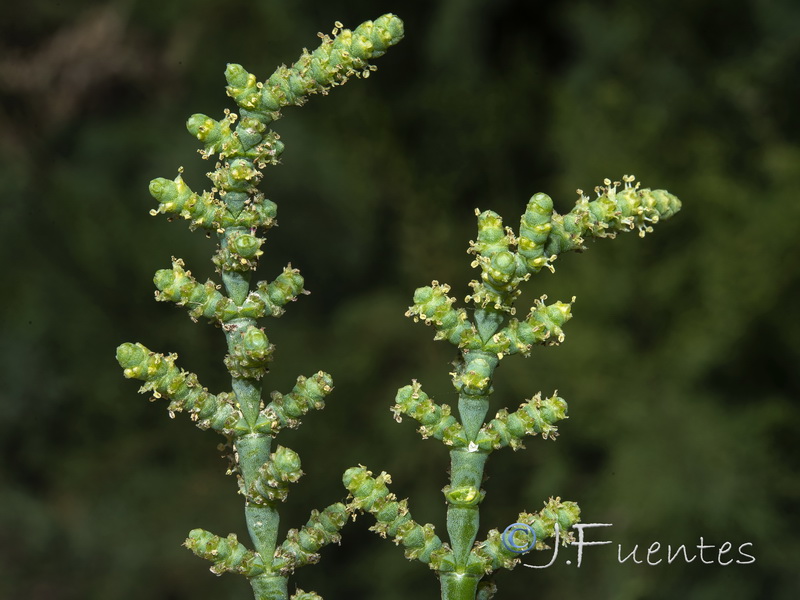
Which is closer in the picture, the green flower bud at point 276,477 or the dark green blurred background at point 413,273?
the green flower bud at point 276,477

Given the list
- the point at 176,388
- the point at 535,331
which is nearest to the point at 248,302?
the point at 176,388

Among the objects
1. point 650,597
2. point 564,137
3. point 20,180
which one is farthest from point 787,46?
point 20,180

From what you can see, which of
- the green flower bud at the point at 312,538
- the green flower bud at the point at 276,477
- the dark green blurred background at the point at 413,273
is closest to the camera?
the green flower bud at the point at 276,477

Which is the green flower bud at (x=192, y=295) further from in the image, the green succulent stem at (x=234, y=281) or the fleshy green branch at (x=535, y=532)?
the fleshy green branch at (x=535, y=532)

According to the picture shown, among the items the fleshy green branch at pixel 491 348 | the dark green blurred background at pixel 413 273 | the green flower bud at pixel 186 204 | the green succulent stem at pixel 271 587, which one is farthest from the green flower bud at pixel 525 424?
the dark green blurred background at pixel 413 273

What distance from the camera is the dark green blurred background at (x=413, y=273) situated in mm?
3457

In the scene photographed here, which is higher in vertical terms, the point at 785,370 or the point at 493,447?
the point at 785,370

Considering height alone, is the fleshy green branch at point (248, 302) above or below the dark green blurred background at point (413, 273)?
below

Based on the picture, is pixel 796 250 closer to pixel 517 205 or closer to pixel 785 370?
pixel 785 370

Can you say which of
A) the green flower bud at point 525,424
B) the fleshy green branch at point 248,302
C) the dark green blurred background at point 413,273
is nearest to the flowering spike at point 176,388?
the fleshy green branch at point 248,302

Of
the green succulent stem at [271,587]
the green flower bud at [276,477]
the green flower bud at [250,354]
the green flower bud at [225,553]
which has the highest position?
the green flower bud at [250,354]

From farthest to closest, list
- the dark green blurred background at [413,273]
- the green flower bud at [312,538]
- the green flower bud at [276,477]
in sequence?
the dark green blurred background at [413,273] → the green flower bud at [312,538] → the green flower bud at [276,477]

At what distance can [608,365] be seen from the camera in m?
3.57

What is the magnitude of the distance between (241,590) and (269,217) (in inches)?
105
